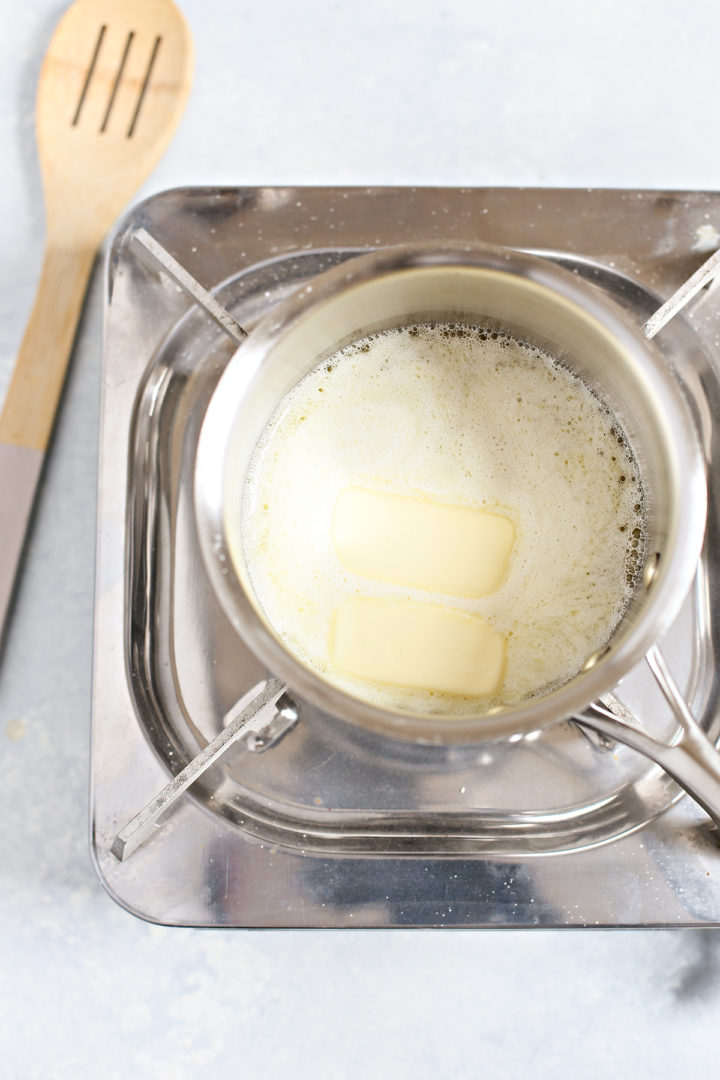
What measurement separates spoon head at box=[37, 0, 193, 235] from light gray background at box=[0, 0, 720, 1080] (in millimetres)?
24

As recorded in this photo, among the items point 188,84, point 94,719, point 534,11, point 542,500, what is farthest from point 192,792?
point 534,11

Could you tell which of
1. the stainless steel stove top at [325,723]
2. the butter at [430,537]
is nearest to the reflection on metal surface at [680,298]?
the stainless steel stove top at [325,723]

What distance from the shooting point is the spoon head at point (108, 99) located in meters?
0.69

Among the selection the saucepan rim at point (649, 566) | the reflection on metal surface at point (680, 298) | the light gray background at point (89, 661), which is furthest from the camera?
the light gray background at point (89, 661)

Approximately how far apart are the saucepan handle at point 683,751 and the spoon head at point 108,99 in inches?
22.0

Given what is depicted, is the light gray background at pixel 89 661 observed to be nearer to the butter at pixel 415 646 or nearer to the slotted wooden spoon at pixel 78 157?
the slotted wooden spoon at pixel 78 157

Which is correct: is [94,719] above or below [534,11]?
below

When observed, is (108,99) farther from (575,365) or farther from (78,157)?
(575,365)

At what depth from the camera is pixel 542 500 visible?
55 cm

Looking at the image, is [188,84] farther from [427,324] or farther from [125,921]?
[125,921]

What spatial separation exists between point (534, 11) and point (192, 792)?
A: 2.33ft

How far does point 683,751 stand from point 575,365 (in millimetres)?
255

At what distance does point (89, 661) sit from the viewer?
691 mm

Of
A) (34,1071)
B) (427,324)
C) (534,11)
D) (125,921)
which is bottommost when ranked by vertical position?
(34,1071)
